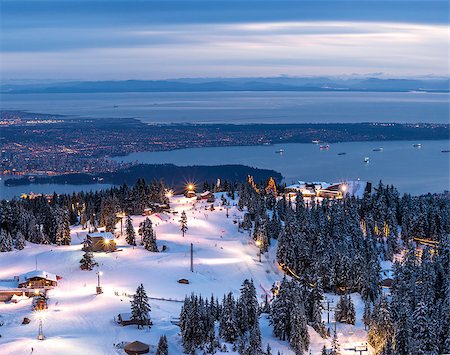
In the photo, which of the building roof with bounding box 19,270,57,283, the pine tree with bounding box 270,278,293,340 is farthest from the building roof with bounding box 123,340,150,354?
the building roof with bounding box 19,270,57,283

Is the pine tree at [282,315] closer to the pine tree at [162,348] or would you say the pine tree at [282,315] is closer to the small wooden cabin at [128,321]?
the small wooden cabin at [128,321]

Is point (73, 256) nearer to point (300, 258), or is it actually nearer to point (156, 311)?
point (156, 311)

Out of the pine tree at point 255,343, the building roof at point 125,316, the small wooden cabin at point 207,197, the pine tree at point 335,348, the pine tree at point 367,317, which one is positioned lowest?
the pine tree at point 367,317

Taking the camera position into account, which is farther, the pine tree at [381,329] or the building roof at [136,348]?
the pine tree at [381,329]

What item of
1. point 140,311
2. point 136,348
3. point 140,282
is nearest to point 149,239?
point 140,282

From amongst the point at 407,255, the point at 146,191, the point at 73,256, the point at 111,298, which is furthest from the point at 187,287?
the point at 146,191

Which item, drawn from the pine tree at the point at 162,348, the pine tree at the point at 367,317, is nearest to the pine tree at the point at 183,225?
the pine tree at the point at 367,317

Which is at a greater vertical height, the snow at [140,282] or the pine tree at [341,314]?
the snow at [140,282]

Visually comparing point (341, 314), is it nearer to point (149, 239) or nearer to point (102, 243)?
point (149, 239)

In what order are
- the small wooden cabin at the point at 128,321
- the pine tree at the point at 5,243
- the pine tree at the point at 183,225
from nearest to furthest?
the small wooden cabin at the point at 128,321 → the pine tree at the point at 5,243 → the pine tree at the point at 183,225

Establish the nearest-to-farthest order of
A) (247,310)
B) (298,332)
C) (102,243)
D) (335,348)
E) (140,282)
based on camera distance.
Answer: (335,348) → (298,332) → (247,310) → (140,282) → (102,243)
